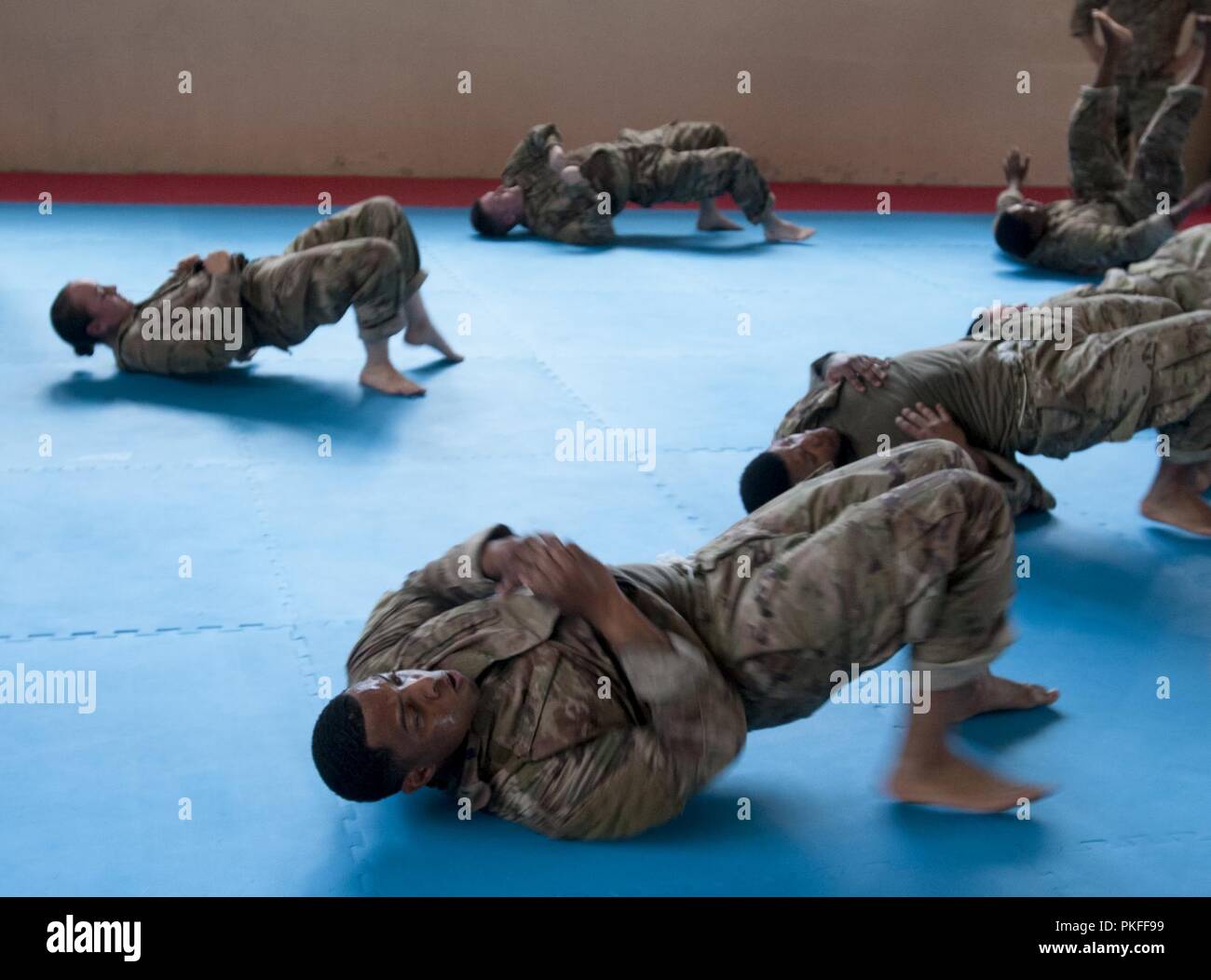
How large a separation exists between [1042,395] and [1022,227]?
175 inches

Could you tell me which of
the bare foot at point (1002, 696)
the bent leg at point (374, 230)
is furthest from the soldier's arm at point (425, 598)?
the bent leg at point (374, 230)

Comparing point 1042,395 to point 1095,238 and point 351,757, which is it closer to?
point 351,757

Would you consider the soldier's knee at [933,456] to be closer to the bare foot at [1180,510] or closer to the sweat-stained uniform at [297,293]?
the bare foot at [1180,510]

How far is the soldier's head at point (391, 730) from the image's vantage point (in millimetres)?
2752

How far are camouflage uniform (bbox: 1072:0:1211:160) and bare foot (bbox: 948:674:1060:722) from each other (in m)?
6.84

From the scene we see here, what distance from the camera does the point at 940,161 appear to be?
12297 millimetres

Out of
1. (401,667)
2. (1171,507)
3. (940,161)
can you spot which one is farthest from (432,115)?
(401,667)

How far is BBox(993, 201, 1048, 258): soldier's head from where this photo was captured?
8.54m

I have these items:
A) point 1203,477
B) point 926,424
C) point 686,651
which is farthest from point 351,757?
point 1203,477

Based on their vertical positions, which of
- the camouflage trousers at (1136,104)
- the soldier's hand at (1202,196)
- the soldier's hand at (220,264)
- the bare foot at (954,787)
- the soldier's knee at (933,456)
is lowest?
the bare foot at (954,787)

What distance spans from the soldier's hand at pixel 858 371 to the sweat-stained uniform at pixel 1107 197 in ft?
13.8

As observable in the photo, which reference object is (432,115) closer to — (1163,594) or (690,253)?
(690,253)

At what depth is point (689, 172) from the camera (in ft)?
31.0

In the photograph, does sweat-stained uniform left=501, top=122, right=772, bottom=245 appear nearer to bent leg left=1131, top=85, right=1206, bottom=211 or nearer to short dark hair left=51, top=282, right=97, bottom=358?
bent leg left=1131, top=85, right=1206, bottom=211
